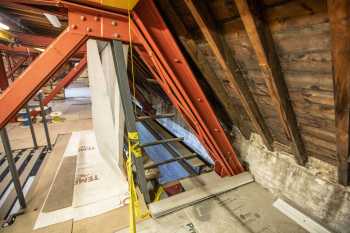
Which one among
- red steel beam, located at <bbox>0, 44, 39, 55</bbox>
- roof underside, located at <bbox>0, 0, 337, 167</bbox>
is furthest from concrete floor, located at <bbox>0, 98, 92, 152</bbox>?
roof underside, located at <bbox>0, 0, 337, 167</bbox>

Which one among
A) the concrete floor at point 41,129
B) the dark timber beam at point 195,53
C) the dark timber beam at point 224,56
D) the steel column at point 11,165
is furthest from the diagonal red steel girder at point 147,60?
the concrete floor at point 41,129

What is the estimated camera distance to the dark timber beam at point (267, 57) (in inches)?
39.2

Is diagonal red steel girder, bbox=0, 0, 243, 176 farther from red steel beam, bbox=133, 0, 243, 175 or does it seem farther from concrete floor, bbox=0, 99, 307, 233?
concrete floor, bbox=0, 99, 307, 233

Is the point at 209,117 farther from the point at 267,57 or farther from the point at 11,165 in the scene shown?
the point at 11,165

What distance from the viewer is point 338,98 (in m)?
0.95

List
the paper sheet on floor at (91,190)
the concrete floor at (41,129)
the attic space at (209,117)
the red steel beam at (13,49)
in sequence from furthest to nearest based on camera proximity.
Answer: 1. the red steel beam at (13,49)
2. the concrete floor at (41,129)
3. the paper sheet on floor at (91,190)
4. the attic space at (209,117)

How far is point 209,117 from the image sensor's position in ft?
6.52

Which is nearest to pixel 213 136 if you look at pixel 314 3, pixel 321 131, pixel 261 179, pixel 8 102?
pixel 261 179

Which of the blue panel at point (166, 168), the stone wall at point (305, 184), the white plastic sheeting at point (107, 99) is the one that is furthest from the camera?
the blue panel at point (166, 168)

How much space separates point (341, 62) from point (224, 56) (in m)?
0.73

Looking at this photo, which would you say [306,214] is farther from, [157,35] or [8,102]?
[8,102]

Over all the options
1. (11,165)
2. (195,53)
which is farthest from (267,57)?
(11,165)

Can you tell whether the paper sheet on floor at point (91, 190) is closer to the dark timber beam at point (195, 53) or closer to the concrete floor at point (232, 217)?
the concrete floor at point (232, 217)

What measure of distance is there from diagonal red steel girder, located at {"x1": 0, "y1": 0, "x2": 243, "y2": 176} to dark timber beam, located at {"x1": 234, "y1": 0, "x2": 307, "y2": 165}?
75 cm
